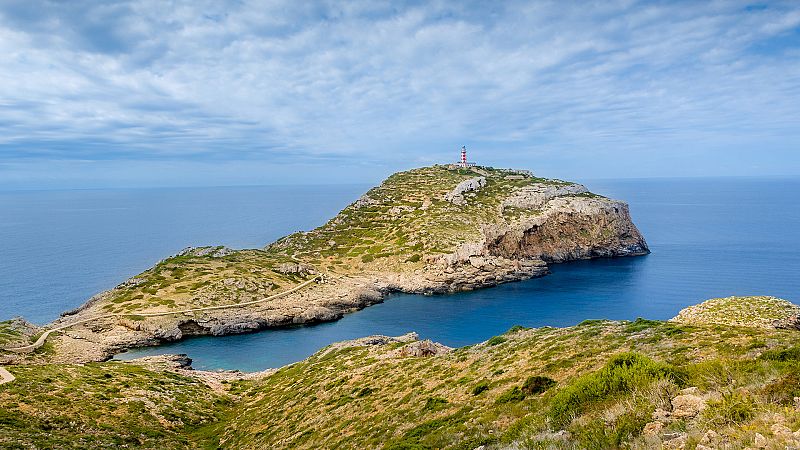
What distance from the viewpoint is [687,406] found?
430 inches

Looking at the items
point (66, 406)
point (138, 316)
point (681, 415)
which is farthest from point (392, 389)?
point (138, 316)

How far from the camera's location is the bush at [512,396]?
59.6 feet

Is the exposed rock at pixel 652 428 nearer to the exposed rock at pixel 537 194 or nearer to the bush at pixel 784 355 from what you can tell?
the bush at pixel 784 355

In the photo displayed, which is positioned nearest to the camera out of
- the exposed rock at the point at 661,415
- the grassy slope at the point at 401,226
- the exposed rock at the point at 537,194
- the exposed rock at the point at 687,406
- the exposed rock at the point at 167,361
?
the exposed rock at the point at 687,406

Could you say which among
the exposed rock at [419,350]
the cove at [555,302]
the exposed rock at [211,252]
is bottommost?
the cove at [555,302]

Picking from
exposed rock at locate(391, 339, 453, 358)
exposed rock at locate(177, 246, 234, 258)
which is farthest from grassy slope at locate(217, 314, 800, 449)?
exposed rock at locate(177, 246, 234, 258)

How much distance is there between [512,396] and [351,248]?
4226 inches

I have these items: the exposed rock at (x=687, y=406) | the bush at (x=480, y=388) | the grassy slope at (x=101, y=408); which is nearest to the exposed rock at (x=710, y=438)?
the exposed rock at (x=687, y=406)

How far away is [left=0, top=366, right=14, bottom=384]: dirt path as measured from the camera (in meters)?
35.7

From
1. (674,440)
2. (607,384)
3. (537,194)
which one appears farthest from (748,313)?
(537,194)

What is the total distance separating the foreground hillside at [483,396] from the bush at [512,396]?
0.07m

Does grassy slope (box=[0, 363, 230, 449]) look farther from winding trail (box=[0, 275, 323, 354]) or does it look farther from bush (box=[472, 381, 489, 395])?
winding trail (box=[0, 275, 323, 354])

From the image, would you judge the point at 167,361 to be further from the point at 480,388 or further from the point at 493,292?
the point at 493,292

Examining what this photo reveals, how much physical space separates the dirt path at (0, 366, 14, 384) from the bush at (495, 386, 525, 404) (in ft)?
127
